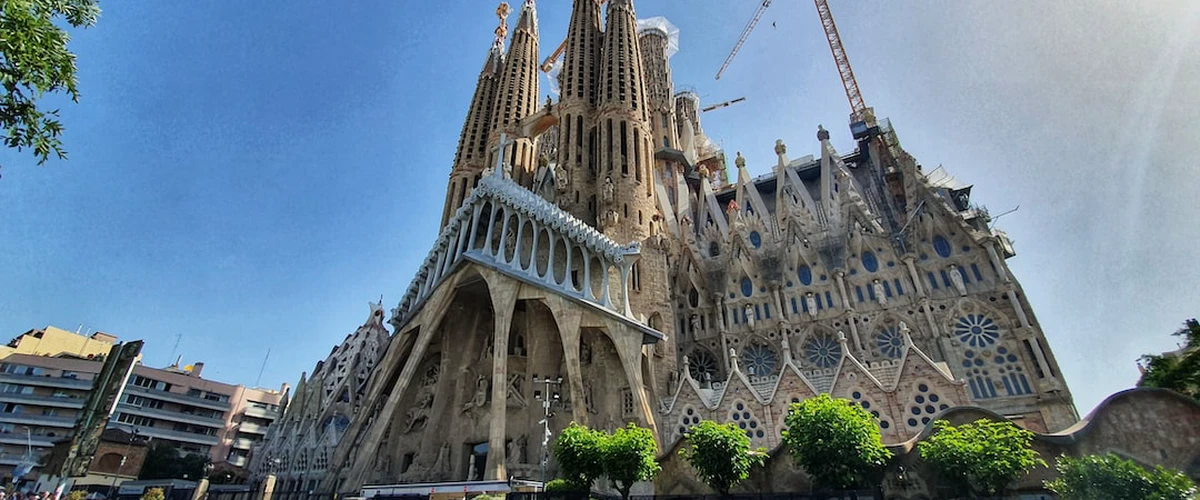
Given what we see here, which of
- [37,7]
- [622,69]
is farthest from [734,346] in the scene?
[37,7]

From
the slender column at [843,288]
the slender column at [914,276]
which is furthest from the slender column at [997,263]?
the slender column at [843,288]

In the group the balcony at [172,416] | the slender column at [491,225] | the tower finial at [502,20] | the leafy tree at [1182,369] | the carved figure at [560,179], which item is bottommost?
the leafy tree at [1182,369]

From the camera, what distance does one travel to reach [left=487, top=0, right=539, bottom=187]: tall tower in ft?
126

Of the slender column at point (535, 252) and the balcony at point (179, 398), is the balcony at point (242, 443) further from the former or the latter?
the slender column at point (535, 252)

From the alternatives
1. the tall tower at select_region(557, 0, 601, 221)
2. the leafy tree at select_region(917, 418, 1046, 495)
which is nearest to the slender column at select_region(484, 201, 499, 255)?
the tall tower at select_region(557, 0, 601, 221)

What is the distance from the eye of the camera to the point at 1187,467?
11.6 metres

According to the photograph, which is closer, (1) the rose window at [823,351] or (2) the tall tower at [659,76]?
(1) the rose window at [823,351]

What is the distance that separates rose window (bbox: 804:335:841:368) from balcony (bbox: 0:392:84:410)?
54520 millimetres

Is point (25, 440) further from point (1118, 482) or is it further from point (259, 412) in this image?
point (1118, 482)

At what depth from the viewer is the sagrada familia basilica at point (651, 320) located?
22.9 metres

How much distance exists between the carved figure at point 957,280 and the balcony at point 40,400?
201ft

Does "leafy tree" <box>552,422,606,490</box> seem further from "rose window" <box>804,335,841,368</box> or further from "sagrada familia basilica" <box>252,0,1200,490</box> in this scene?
"rose window" <box>804,335,841,368</box>

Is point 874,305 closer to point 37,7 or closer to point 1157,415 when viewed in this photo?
point 1157,415

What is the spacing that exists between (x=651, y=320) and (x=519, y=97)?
25451 mm
